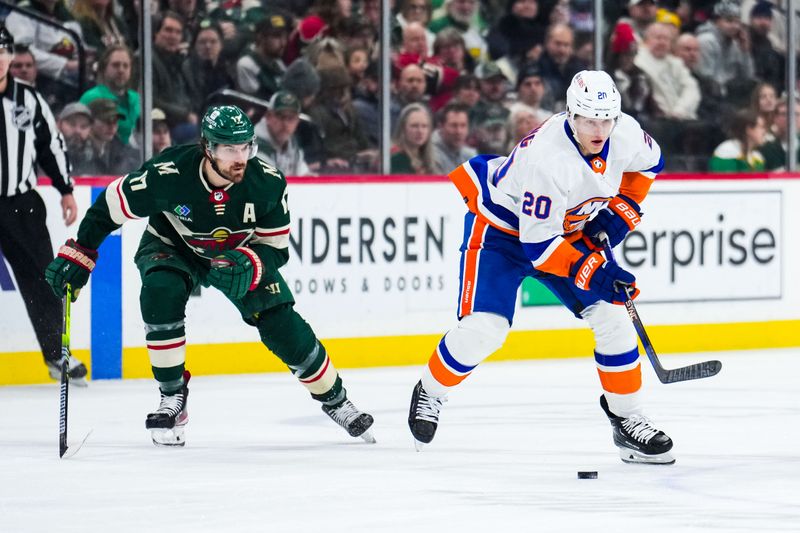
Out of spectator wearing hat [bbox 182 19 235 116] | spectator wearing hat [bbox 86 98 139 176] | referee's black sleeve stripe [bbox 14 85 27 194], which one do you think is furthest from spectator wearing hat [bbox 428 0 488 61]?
referee's black sleeve stripe [bbox 14 85 27 194]

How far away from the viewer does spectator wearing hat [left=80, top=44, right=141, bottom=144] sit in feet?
24.4

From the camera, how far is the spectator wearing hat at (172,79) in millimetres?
7527

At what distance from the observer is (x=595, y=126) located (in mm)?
4641

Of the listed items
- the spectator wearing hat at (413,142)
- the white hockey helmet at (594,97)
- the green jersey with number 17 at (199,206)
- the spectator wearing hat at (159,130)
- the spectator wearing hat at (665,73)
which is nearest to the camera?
the white hockey helmet at (594,97)

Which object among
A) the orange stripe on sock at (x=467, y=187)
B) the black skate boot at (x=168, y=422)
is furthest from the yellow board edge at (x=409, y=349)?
the orange stripe on sock at (x=467, y=187)

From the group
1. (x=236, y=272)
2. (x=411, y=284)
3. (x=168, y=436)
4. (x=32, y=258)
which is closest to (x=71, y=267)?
(x=236, y=272)

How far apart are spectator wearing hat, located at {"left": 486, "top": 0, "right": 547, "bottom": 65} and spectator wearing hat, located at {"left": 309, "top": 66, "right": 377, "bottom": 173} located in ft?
2.90

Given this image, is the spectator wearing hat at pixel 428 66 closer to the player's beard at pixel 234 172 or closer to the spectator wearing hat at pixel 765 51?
the spectator wearing hat at pixel 765 51

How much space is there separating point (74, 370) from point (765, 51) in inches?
171

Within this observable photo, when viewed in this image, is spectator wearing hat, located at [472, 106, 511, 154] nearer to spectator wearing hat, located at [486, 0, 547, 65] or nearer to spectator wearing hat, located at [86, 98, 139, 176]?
spectator wearing hat, located at [486, 0, 547, 65]

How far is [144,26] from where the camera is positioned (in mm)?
7477

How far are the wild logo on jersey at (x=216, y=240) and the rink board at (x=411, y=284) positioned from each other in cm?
197

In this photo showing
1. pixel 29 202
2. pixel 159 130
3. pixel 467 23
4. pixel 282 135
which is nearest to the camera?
pixel 29 202

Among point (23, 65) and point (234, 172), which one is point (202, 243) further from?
point (23, 65)
